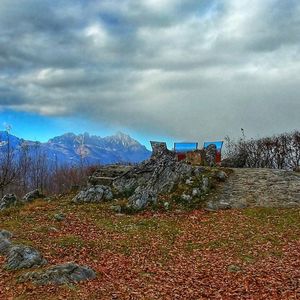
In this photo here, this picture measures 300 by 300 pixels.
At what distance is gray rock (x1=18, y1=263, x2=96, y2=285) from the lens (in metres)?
12.6

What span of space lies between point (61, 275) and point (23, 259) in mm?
2179

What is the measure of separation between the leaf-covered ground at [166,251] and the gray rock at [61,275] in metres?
0.28

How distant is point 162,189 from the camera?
26.9 m

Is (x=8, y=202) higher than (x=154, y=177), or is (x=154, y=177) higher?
(x=154, y=177)

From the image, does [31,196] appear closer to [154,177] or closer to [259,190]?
[154,177]

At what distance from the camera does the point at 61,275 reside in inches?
504

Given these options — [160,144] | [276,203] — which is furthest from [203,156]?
[276,203]

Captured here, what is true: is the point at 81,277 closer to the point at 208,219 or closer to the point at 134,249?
the point at 134,249

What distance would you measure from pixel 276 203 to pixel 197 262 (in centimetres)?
1095

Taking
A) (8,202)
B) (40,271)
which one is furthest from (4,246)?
(8,202)

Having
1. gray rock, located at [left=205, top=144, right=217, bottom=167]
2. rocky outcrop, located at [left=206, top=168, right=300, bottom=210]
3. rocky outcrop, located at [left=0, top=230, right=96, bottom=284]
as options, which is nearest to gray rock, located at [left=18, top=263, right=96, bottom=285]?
rocky outcrop, located at [left=0, top=230, right=96, bottom=284]

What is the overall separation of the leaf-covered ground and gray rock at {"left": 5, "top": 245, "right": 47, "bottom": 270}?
1.16 feet

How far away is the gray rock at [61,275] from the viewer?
12609 mm

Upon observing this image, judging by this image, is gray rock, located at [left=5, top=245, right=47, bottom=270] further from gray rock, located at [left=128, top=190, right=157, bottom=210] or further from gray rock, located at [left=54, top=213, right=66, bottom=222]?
gray rock, located at [left=128, top=190, right=157, bottom=210]
